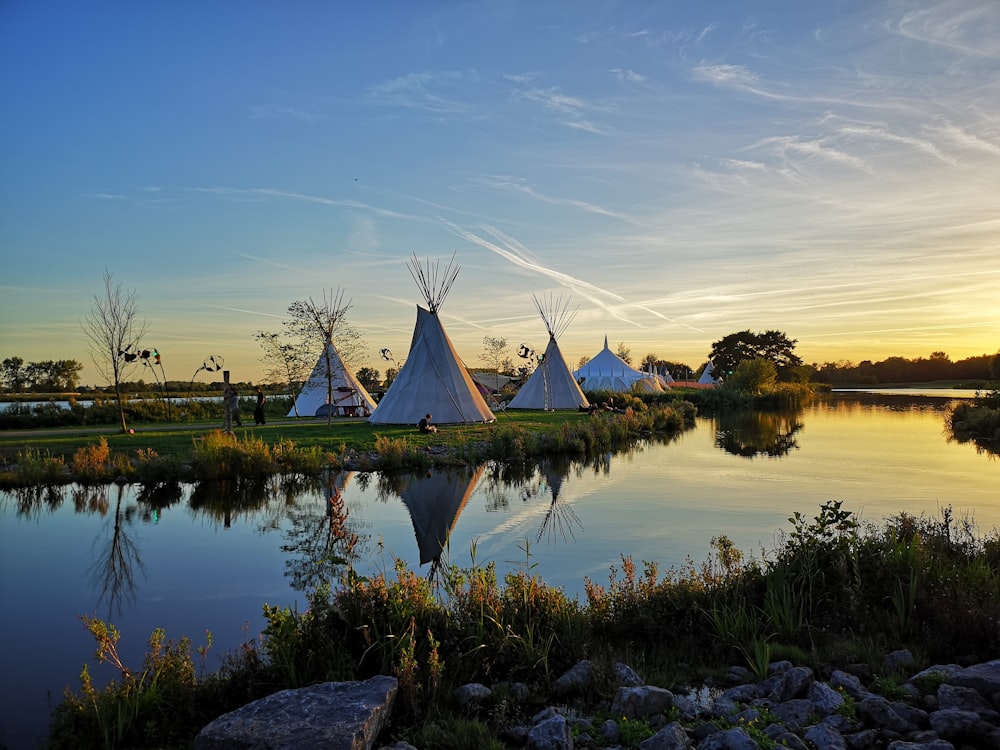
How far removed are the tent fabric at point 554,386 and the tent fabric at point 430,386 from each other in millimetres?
10177

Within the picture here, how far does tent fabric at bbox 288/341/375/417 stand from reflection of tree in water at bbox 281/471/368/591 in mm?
12464

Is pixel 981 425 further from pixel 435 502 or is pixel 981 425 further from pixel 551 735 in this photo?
pixel 551 735

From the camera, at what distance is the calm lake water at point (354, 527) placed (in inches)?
235

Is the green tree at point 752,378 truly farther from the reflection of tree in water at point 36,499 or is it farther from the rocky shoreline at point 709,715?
the rocky shoreline at point 709,715

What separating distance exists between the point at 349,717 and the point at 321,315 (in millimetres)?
19039

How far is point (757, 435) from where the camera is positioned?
24.8 m

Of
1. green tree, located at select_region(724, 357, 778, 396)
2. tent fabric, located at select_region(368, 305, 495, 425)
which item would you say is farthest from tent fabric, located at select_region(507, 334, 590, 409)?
green tree, located at select_region(724, 357, 778, 396)

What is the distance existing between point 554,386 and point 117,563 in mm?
24067

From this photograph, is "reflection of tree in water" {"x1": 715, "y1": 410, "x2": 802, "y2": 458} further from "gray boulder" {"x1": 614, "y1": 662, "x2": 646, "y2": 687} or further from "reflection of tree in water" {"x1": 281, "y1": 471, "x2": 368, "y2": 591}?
"gray boulder" {"x1": 614, "y1": 662, "x2": 646, "y2": 687}

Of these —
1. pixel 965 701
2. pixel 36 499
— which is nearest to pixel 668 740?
pixel 965 701

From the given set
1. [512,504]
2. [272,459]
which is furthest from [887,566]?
[272,459]

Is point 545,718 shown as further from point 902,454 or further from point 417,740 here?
point 902,454

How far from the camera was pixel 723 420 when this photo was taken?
33.8 meters

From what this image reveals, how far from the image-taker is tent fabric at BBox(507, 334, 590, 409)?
30.6 metres
